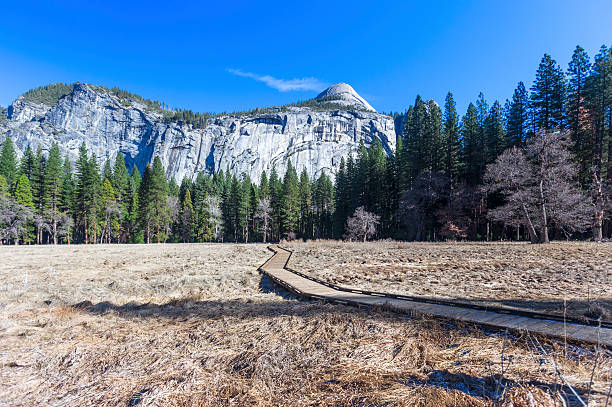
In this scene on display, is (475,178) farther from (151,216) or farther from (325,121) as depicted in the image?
(325,121)

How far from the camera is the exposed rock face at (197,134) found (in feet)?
490

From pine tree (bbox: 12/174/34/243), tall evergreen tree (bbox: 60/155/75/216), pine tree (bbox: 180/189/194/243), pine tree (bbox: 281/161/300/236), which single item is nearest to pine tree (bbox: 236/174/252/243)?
pine tree (bbox: 281/161/300/236)

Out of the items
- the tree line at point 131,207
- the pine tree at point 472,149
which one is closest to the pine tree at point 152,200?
the tree line at point 131,207

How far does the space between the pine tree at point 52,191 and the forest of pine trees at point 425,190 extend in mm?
197

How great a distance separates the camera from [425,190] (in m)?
36.0

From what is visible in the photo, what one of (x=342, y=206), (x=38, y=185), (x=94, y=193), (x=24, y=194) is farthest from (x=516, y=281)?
(x=38, y=185)

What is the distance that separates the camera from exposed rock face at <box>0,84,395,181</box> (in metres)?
149

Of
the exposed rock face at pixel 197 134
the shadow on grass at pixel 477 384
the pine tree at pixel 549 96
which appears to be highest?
the exposed rock face at pixel 197 134

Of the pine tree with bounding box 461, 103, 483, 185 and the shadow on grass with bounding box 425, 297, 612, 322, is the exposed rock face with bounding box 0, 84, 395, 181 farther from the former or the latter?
the shadow on grass with bounding box 425, 297, 612, 322

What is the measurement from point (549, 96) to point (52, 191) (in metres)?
80.6

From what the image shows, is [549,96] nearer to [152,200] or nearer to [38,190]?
[152,200]

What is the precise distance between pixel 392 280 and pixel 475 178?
3636 cm

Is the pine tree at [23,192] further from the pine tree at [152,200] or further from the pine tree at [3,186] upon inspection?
the pine tree at [152,200]

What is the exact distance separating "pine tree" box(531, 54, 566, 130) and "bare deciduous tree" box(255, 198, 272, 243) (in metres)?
48.5
